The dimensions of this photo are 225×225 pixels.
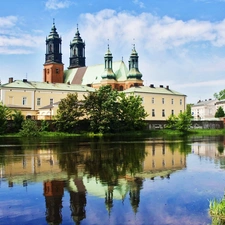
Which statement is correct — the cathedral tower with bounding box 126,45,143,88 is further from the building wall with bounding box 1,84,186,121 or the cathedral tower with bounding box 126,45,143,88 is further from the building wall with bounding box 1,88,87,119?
the building wall with bounding box 1,88,87,119

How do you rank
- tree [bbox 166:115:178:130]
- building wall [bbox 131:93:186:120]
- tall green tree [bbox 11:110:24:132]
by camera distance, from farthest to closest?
1. building wall [bbox 131:93:186:120]
2. tree [bbox 166:115:178:130]
3. tall green tree [bbox 11:110:24:132]

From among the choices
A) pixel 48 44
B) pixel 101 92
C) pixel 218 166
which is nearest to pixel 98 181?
pixel 218 166

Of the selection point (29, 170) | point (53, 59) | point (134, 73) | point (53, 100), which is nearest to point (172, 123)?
point (134, 73)

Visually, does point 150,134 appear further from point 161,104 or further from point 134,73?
point 134,73

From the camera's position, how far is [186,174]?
18266 mm

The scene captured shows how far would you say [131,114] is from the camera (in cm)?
7331

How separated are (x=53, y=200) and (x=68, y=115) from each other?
5541 cm

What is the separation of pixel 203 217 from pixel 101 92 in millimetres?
60851

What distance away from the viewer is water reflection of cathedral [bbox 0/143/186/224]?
40.4ft

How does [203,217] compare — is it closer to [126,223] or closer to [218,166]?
[126,223]

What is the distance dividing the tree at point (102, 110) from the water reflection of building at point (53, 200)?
5211 cm

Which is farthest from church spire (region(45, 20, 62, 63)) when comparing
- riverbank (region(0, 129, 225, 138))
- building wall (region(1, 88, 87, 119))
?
riverbank (region(0, 129, 225, 138))

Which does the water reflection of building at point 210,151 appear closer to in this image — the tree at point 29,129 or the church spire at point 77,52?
the tree at point 29,129

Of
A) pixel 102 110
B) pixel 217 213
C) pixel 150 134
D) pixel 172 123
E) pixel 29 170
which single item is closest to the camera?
pixel 217 213
